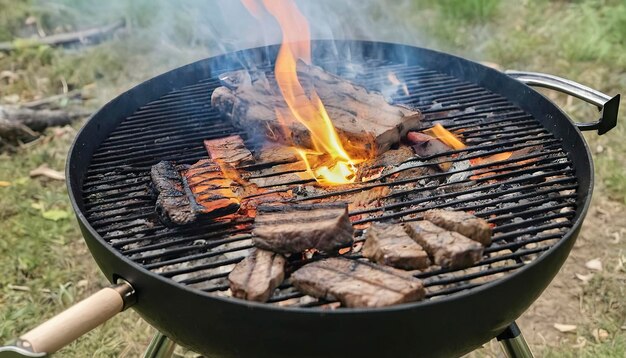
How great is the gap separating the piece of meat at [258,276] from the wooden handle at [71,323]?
0.32 metres

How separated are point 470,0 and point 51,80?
3933mm

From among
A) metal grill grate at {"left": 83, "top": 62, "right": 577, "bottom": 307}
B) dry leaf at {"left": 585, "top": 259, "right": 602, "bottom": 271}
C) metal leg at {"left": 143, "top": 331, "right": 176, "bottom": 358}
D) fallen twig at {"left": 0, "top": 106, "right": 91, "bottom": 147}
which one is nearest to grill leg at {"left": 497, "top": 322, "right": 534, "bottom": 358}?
metal grill grate at {"left": 83, "top": 62, "right": 577, "bottom": 307}

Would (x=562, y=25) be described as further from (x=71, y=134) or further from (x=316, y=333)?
(x=316, y=333)

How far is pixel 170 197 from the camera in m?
1.99

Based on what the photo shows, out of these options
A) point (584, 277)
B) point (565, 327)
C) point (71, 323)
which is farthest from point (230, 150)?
point (584, 277)

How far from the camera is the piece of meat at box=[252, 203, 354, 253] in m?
1.73

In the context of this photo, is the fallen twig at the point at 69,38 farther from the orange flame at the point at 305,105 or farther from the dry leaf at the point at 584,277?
the dry leaf at the point at 584,277

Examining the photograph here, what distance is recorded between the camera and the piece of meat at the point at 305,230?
173 cm

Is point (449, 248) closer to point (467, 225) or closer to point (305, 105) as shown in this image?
point (467, 225)

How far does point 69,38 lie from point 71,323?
16.5ft

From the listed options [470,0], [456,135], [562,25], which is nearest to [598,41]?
[562,25]

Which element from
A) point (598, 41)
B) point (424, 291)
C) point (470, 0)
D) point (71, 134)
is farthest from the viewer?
point (470, 0)

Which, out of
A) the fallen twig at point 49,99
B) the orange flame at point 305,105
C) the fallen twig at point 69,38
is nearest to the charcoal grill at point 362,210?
the orange flame at point 305,105

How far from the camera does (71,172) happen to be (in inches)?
82.5
